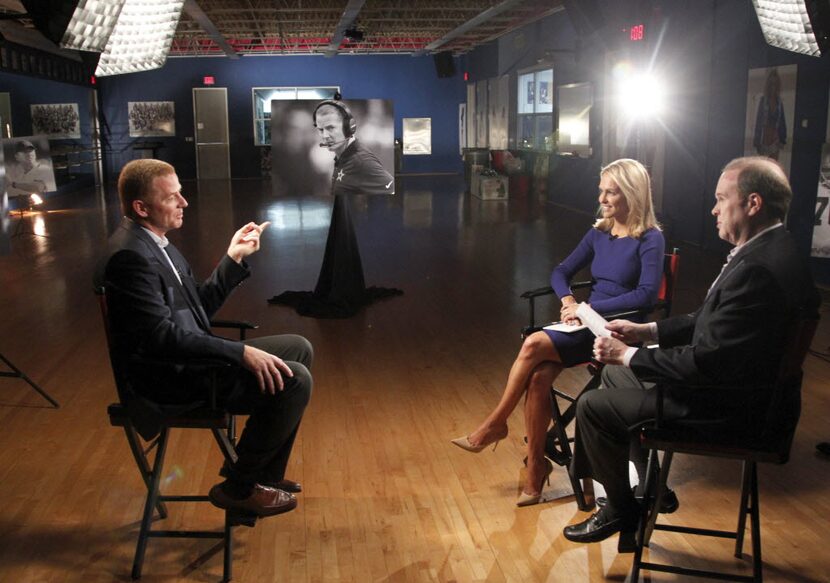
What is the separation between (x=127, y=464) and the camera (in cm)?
358

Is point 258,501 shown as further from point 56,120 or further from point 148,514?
point 56,120

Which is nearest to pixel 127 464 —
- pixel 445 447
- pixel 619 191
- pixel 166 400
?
pixel 166 400

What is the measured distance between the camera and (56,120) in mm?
19047

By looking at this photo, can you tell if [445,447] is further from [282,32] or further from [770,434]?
[282,32]

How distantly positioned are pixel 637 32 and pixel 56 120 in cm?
1406

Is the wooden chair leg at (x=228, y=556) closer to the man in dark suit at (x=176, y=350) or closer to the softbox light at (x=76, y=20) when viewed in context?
the man in dark suit at (x=176, y=350)

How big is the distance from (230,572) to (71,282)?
19.4 feet

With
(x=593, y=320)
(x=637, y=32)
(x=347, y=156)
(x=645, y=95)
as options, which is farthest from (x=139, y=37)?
(x=645, y=95)

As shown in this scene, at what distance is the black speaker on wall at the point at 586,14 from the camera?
11.3m

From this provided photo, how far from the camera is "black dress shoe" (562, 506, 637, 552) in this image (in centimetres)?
269

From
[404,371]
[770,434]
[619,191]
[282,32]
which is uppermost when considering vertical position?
[282,32]

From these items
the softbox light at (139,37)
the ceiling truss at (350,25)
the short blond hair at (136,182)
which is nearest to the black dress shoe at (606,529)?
the short blond hair at (136,182)

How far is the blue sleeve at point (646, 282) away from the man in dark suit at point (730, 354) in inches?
35.5

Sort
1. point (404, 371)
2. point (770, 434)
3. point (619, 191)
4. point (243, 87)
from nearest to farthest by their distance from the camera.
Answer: point (770, 434)
point (619, 191)
point (404, 371)
point (243, 87)
